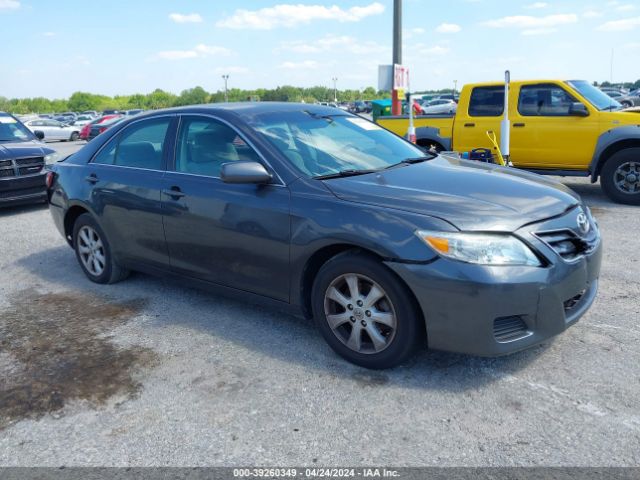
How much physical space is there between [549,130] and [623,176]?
4.10 ft

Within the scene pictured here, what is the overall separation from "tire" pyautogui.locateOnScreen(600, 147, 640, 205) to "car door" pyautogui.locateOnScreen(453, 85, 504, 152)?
5.64ft

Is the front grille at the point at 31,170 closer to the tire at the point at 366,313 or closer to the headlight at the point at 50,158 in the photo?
the headlight at the point at 50,158

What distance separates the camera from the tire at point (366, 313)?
10.7 feet

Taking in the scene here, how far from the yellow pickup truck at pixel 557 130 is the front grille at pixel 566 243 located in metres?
5.53

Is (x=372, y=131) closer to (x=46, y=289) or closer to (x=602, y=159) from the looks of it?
(x=46, y=289)

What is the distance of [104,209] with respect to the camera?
5.08 metres

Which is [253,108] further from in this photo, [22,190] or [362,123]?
[22,190]

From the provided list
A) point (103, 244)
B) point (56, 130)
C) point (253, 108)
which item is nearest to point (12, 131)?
point (103, 244)

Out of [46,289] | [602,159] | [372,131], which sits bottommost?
[46,289]

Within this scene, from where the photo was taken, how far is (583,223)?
3594 millimetres

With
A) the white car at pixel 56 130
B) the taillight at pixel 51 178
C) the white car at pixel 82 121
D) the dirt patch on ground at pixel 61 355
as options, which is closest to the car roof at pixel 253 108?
the taillight at pixel 51 178

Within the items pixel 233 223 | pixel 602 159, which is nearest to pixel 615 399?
pixel 233 223

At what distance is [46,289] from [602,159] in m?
7.51

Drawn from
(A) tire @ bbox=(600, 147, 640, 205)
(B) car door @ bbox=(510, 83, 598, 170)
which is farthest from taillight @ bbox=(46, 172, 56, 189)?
(A) tire @ bbox=(600, 147, 640, 205)
